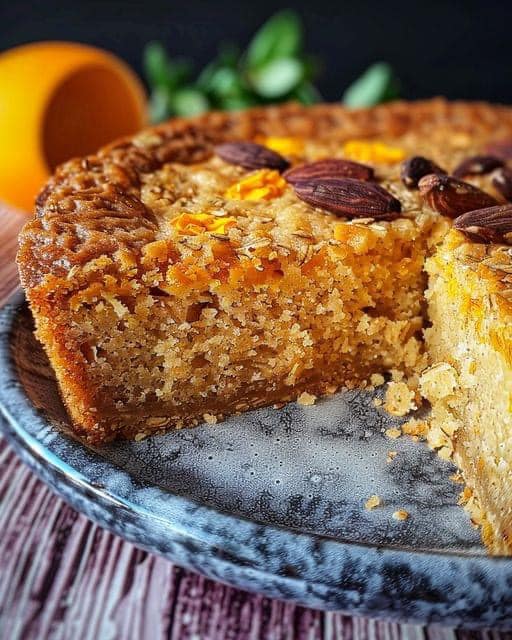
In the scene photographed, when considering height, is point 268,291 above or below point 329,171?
below

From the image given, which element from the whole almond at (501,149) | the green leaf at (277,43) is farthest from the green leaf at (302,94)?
the whole almond at (501,149)

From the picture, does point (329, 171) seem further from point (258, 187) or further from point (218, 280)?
point (218, 280)

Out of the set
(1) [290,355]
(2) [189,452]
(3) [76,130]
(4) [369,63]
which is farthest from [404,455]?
(4) [369,63]

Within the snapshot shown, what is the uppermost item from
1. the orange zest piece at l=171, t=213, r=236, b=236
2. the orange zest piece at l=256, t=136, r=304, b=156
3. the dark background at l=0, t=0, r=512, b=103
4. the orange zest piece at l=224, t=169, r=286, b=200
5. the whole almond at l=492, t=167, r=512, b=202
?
the orange zest piece at l=171, t=213, r=236, b=236

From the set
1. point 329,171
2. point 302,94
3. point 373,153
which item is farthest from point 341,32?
point 329,171

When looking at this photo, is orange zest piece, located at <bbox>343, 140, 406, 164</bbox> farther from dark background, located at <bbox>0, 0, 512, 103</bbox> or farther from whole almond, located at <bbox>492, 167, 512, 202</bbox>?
dark background, located at <bbox>0, 0, 512, 103</bbox>

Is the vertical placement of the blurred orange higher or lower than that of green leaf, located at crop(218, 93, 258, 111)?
higher

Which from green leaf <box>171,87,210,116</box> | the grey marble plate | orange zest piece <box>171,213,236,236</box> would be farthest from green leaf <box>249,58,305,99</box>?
the grey marble plate
